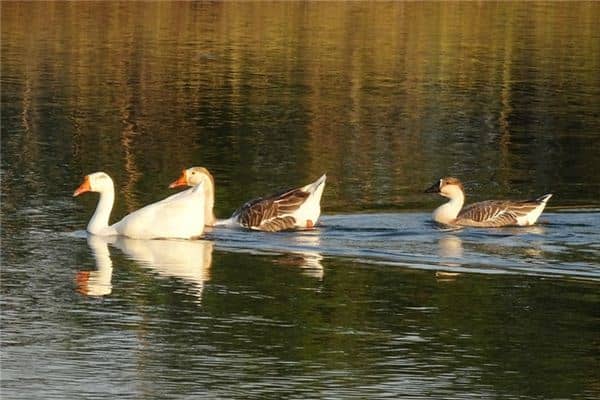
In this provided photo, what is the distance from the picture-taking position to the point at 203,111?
31.4 meters

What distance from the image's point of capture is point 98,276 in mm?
16453

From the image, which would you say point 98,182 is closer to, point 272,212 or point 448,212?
point 272,212

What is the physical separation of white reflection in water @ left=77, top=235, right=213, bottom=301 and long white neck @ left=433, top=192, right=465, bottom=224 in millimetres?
2691

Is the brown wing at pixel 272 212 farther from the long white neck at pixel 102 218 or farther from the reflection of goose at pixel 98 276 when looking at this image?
the reflection of goose at pixel 98 276

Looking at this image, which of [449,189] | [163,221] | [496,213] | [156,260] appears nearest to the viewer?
[156,260]

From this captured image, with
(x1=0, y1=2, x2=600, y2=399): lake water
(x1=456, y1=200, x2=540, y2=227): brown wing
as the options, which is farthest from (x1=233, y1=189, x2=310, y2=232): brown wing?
(x1=456, y1=200, x2=540, y2=227): brown wing

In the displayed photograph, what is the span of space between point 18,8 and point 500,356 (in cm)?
4287

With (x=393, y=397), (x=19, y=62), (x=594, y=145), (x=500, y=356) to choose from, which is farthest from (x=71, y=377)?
(x=19, y=62)

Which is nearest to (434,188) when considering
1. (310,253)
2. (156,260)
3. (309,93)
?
(310,253)

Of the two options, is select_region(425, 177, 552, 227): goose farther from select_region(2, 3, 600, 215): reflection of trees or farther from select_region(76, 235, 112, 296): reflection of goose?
select_region(76, 235, 112, 296): reflection of goose

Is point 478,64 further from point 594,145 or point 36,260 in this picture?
point 36,260

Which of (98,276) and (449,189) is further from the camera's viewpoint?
(449,189)

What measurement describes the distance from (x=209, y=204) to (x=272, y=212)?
0.95 metres

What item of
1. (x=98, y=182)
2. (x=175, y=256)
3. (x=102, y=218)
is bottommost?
(x=175, y=256)
